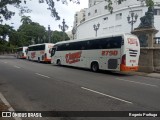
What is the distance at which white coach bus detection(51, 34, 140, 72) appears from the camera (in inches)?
885

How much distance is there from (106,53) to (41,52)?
21522 millimetres

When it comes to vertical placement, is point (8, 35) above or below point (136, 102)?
above

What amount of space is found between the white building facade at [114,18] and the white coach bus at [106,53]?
126 feet

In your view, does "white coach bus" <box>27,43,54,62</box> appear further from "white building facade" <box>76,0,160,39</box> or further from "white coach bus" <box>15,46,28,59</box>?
"white building facade" <box>76,0,160,39</box>

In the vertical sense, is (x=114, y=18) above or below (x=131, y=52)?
above

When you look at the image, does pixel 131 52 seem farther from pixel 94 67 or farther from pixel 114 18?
pixel 114 18

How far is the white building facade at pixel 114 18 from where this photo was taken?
69.4m

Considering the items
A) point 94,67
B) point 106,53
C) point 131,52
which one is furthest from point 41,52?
point 131,52

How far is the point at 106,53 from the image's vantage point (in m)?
24.2

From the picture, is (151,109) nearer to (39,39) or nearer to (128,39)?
(128,39)

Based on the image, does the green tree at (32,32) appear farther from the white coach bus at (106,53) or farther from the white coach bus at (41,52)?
the white coach bus at (106,53)

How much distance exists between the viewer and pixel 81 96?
37.7ft

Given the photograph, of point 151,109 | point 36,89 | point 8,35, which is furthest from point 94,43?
point 8,35

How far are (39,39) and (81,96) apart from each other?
80.6m
